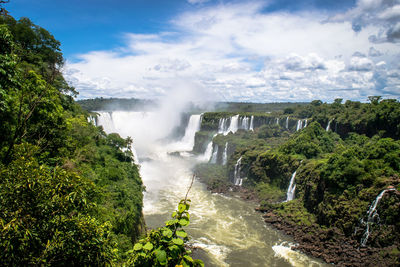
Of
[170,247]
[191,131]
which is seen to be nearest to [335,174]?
[170,247]

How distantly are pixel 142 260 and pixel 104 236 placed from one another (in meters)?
2.08

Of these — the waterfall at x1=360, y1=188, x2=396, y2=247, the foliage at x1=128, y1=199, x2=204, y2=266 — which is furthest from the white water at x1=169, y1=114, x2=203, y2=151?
the foliage at x1=128, y1=199, x2=204, y2=266

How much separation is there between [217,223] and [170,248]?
21.1 metres

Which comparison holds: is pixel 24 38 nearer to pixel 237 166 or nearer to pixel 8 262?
pixel 8 262

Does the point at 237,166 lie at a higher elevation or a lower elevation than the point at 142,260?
lower

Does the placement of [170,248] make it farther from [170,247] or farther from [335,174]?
[335,174]

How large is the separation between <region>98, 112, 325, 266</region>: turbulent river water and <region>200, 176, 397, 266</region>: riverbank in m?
0.76

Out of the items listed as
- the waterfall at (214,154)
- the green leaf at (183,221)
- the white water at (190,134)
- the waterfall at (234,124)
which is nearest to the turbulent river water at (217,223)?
the waterfall at (214,154)

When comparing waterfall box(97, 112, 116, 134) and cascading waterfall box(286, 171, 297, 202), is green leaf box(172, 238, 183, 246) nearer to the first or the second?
cascading waterfall box(286, 171, 297, 202)

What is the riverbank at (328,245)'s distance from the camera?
51.6 ft

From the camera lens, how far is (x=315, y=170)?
24.3 meters

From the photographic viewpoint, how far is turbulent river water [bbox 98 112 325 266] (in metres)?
17.7

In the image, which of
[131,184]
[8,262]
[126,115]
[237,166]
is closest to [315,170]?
[237,166]

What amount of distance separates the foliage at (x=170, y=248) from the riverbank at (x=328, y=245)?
17207 mm
